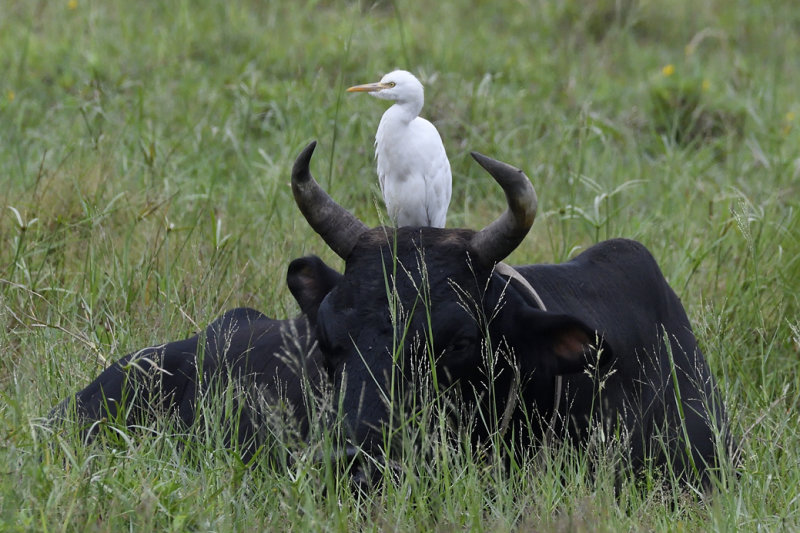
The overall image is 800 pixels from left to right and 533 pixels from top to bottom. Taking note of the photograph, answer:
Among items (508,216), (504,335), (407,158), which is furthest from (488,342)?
(407,158)

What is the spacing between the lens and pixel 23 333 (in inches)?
179

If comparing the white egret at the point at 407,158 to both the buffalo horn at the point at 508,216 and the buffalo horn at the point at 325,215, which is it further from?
the buffalo horn at the point at 508,216

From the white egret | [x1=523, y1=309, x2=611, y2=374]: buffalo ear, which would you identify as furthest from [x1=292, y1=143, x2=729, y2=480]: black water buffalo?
the white egret

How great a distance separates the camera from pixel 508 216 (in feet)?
12.3

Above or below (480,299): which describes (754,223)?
below

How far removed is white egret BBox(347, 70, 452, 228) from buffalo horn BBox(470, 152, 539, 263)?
56cm

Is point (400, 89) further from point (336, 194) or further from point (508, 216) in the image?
point (336, 194)

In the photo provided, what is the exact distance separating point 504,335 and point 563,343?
0.18m

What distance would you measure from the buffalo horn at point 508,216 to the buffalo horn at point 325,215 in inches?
15.0

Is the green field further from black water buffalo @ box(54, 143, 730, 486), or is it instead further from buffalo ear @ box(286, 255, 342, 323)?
buffalo ear @ box(286, 255, 342, 323)

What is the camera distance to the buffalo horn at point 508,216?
141 inches

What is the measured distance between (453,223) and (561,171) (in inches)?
31.9

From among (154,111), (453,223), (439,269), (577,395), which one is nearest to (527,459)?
(577,395)

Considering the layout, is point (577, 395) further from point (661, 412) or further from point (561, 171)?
point (561, 171)
